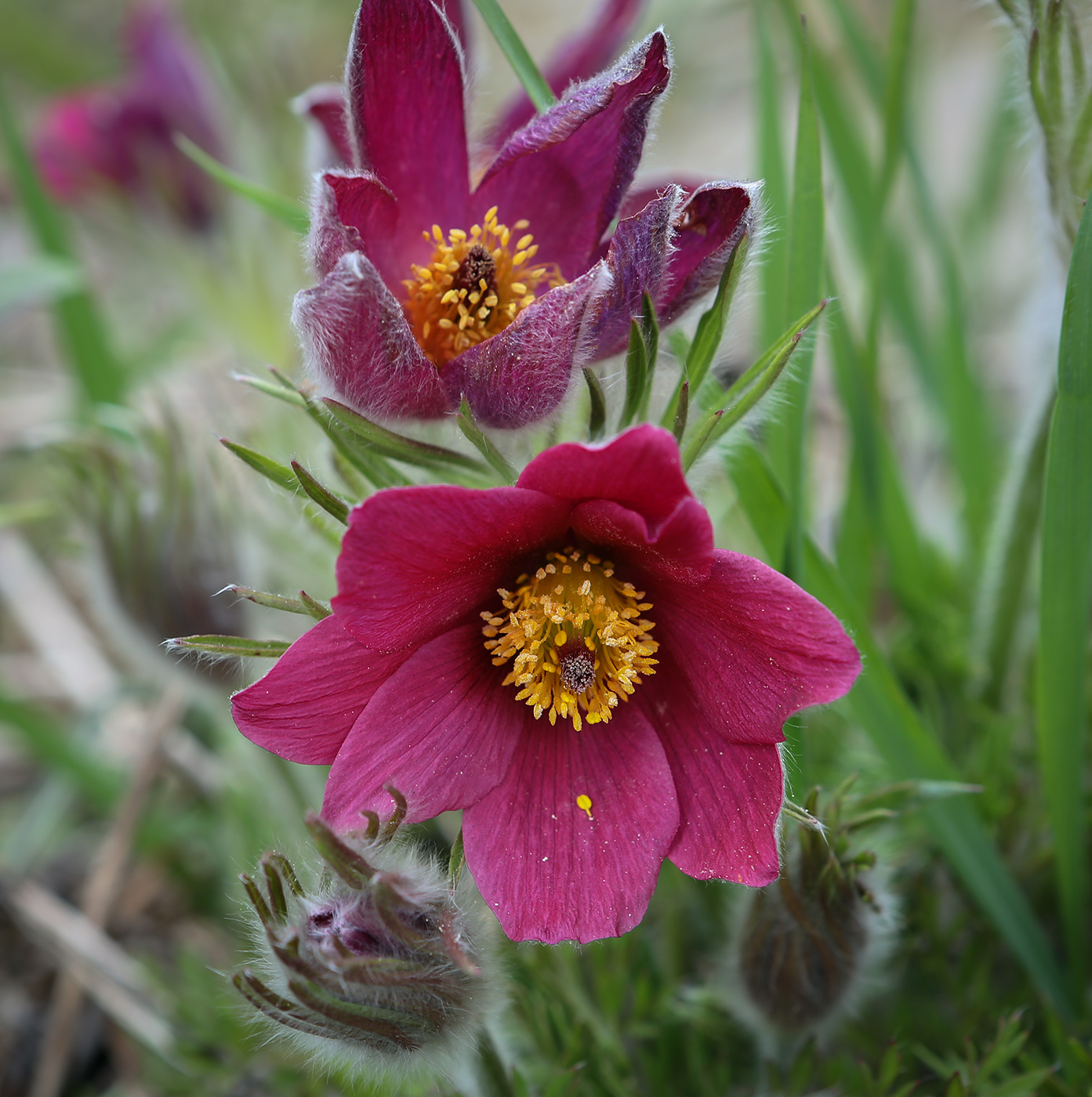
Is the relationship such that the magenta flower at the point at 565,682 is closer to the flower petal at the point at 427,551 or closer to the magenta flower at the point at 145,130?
the flower petal at the point at 427,551

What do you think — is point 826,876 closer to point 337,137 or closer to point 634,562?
point 634,562

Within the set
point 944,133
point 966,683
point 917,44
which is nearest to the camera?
point 966,683

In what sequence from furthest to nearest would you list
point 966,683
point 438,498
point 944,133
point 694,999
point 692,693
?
point 944,133, point 966,683, point 694,999, point 692,693, point 438,498

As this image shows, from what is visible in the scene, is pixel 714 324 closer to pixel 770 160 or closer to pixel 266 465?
pixel 266 465

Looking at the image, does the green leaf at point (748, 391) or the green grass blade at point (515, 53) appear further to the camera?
the green grass blade at point (515, 53)

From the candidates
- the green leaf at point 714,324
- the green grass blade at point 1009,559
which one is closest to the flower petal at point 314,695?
the green leaf at point 714,324

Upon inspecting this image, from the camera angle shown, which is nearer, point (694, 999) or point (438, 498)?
point (438, 498)

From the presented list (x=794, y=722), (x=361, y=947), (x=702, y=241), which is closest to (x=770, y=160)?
(x=702, y=241)

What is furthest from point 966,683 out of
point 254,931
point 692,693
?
point 254,931
